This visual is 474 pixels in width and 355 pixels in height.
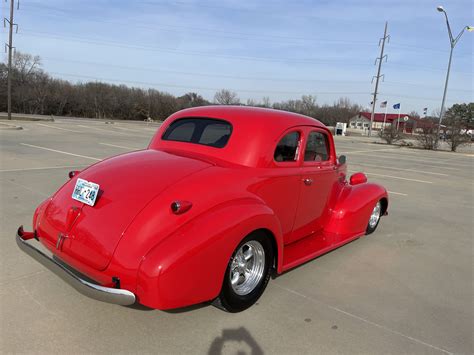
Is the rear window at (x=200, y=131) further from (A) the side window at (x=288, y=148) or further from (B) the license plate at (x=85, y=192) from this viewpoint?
(B) the license plate at (x=85, y=192)

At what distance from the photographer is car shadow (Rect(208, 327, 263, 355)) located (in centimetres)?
255

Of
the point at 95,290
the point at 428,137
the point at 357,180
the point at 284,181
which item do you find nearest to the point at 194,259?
the point at 95,290

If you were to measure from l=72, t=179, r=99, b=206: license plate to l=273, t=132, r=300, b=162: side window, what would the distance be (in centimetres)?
162

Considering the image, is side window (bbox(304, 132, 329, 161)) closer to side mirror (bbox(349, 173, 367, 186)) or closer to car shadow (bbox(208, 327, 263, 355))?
side mirror (bbox(349, 173, 367, 186))

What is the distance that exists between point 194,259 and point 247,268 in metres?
0.79

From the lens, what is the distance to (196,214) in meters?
2.71

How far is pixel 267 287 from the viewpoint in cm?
353

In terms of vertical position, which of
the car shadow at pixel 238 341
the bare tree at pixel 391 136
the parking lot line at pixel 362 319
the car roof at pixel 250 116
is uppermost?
the bare tree at pixel 391 136

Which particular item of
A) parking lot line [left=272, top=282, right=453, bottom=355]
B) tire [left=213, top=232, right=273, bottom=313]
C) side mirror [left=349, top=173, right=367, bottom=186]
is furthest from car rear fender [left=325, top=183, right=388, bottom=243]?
tire [left=213, top=232, right=273, bottom=313]

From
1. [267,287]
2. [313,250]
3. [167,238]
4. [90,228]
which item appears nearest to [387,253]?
[313,250]

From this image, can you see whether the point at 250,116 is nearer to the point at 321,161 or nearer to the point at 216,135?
the point at 216,135

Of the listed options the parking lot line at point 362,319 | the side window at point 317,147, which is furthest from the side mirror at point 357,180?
the parking lot line at point 362,319

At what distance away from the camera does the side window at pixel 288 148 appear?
3.57m

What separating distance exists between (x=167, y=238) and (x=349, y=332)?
1.59m
